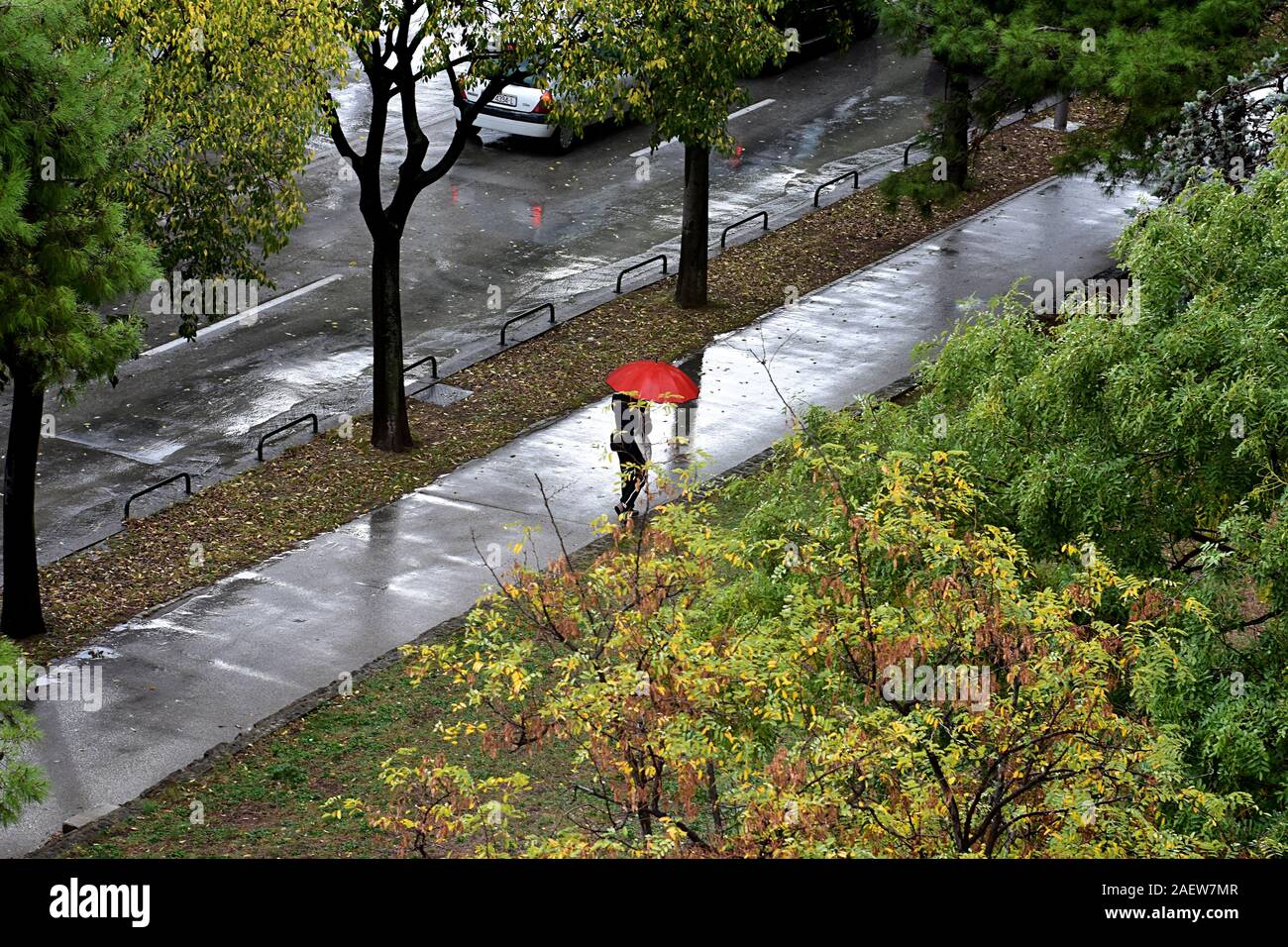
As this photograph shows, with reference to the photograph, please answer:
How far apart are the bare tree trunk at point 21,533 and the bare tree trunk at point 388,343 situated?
5159 millimetres

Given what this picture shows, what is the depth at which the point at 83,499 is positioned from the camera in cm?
1838

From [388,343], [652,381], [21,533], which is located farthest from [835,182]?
[21,533]

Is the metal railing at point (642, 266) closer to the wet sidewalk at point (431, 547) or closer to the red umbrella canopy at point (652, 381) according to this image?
the wet sidewalk at point (431, 547)

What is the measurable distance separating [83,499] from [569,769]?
7.52 metres

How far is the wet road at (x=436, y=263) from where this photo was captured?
19.7 m

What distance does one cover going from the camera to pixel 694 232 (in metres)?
24.1

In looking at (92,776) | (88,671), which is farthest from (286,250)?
(92,776)

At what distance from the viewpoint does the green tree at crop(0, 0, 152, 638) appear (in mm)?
12328

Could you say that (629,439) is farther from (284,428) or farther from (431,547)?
(284,428)

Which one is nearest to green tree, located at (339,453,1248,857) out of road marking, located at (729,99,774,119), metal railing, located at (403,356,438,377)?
metal railing, located at (403,356,438,377)

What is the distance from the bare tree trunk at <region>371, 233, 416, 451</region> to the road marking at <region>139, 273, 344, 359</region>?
13.6 ft

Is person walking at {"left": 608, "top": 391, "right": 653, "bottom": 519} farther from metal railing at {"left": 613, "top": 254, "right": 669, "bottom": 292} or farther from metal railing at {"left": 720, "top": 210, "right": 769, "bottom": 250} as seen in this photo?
metal railing at {"left": 720, "top": 210, "right": 769, "bottom": 250}

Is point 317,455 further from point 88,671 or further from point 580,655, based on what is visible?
point 580,655
